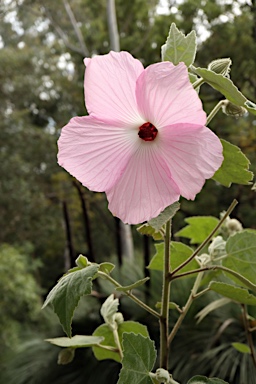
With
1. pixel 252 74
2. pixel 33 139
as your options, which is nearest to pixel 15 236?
pixel 33 139

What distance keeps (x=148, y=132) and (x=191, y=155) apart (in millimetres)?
31

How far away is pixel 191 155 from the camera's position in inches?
9.7

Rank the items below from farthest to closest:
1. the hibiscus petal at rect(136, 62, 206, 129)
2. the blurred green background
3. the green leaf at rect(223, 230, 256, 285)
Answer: the blurred green background
the green leaf at rect(223, 230, 256, 285)
the hibiscus petal at rect(136, 62, 206, 129)

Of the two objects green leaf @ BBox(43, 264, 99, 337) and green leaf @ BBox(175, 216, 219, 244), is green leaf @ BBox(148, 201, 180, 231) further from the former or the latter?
green leaf @ BBox(175, 216, 219, 244)

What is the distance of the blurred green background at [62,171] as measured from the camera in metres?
1.87

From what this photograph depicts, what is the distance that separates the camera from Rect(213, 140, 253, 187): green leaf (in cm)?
30

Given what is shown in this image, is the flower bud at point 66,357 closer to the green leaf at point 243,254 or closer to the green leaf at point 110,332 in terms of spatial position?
the green leaf at point 110,332

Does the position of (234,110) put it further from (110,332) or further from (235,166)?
(110,332)

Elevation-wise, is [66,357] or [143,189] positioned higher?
[143,189]

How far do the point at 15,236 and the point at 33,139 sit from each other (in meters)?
1.06

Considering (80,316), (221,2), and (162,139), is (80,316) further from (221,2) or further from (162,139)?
(221,2)

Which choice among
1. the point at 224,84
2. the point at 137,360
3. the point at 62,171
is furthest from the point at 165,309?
the point at 62,171

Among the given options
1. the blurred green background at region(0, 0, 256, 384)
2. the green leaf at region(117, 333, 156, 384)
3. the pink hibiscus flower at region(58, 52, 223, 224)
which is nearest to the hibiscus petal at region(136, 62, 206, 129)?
the pink hibiscus flower at region(58, 52, 223, 224)

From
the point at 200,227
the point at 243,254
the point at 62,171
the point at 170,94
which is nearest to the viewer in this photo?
the point at 170,94
